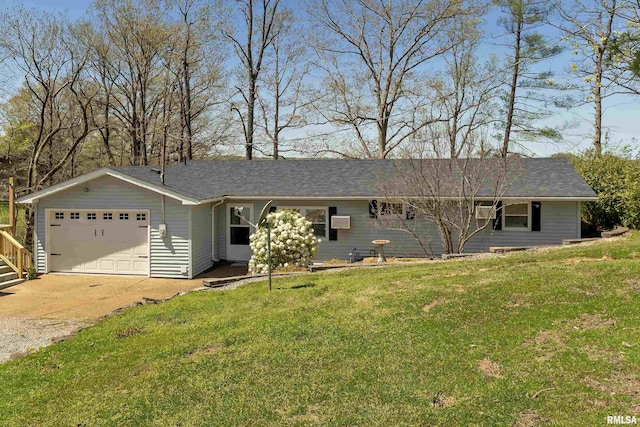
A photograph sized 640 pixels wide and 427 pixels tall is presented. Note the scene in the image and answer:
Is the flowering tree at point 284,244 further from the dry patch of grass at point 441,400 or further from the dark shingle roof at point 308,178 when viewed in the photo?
the dry patch of grass at point 441,400

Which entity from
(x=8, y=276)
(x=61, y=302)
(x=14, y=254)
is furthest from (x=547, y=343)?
(x=14, y=254)

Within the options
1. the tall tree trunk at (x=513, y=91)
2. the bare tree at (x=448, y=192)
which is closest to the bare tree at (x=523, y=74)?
the tall tree trunk at (x=513, y=91)

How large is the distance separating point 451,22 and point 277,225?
1973 cm

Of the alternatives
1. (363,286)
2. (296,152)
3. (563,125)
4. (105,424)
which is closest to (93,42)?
(296,152)

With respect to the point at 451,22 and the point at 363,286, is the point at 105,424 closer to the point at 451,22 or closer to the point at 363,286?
the point at 363,286

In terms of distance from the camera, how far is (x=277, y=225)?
1180 centimetres

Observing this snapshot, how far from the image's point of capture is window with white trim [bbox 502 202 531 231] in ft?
45.3

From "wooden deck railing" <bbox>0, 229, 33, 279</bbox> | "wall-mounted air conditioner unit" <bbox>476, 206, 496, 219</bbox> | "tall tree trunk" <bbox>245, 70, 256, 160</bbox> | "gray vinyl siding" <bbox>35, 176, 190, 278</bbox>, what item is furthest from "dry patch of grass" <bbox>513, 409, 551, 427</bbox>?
"tall tree trunk" <bbox>245, 70, 256, 160</bbox>

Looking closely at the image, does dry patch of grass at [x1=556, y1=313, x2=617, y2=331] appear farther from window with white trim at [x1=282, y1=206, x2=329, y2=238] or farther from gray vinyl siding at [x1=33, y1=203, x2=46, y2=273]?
gray vinyl siding at [x1=33, y1=203, x2=46, y2=273]

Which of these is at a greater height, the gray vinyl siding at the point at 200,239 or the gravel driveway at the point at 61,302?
the gray vinyl siding at the point at 200,239

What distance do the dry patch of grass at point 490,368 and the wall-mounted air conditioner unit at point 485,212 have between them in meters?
8.51

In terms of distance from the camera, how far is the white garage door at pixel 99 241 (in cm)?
1321

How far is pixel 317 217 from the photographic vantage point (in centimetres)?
1486

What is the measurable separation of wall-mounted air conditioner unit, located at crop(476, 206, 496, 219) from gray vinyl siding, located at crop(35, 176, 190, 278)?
8571 millimetres
